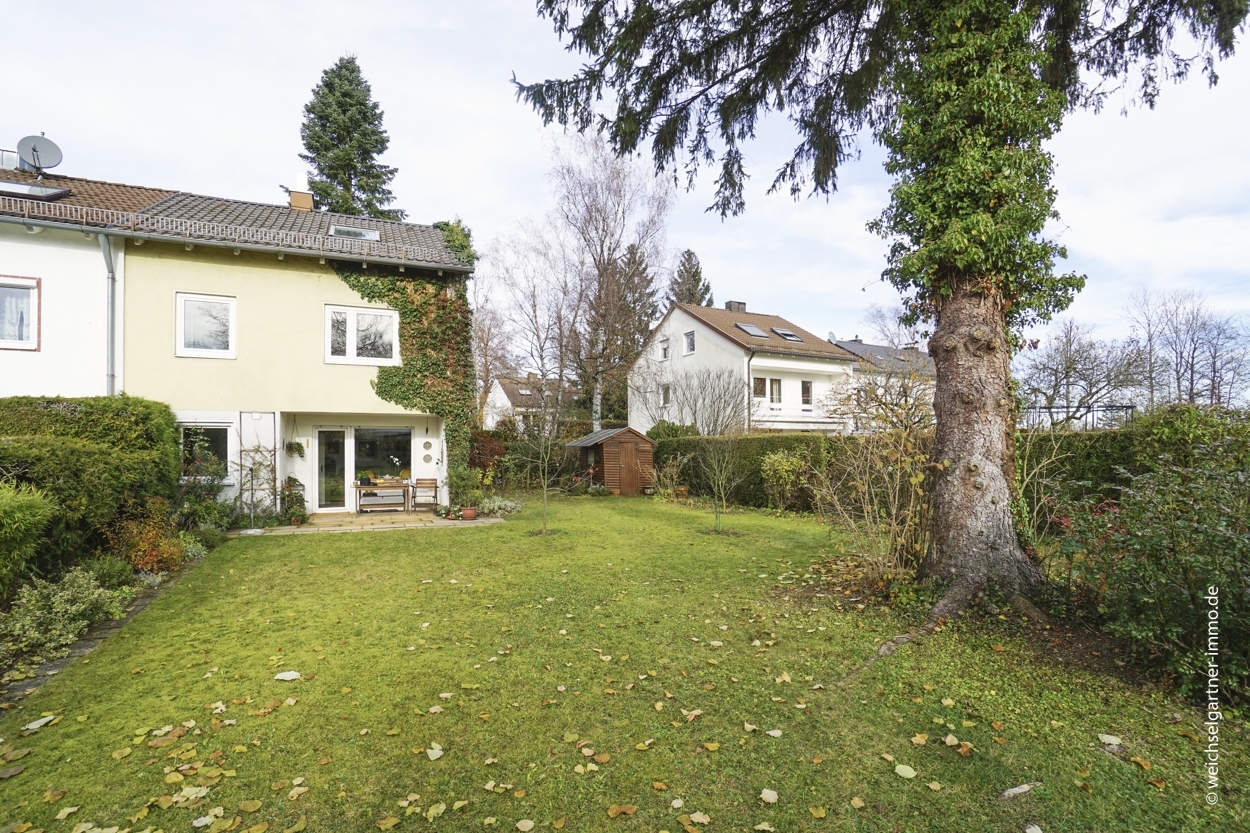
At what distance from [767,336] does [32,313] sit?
24778mm

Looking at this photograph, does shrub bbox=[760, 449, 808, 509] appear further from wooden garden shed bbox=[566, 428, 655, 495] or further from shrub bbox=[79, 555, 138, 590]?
shrub bbox=[79, 555, 138, 590]

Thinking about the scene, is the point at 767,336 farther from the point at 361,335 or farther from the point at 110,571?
the point at 110,571

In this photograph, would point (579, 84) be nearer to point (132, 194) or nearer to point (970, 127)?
point (970, 127)

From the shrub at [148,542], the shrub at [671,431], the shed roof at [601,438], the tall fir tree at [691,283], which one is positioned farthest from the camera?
the tall fir tree at [691,283]

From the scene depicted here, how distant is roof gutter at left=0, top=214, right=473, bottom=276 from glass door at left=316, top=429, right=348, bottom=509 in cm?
420

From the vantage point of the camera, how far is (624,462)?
2039 cm

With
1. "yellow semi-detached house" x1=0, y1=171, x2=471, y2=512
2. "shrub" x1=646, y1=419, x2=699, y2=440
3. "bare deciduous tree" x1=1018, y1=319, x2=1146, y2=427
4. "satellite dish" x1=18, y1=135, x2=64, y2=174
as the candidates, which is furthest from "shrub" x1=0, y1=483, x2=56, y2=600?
"bare deciduous tree" x1=1018, y1=319, x2=1146, y2=427

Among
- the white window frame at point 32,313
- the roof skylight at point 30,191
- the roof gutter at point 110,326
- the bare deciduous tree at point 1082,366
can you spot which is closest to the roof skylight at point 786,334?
the bare deciduous tree at point 1082,366

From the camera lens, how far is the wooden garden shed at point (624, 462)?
20.3m

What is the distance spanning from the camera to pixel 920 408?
6.43 metres

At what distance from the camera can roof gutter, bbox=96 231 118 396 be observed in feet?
36.7

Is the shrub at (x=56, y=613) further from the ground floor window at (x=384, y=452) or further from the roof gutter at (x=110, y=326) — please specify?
the ground floor window at (x=384, y=452)

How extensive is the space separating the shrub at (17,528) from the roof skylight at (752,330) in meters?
24.7

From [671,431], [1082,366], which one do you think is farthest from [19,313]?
[1082,366]
